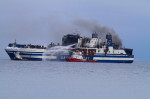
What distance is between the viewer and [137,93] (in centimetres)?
2870

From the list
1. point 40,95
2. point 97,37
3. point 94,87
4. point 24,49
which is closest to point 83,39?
point 97,37

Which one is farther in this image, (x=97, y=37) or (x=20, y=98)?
(x=97, y=37)

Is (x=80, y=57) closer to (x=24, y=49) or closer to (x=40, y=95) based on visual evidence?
(x=24, y=49)

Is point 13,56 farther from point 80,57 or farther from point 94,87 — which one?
point 94,87

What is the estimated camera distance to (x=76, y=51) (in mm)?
94000

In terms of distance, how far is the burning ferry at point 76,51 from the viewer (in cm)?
9200

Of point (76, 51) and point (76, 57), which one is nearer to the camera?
point (76, 57)

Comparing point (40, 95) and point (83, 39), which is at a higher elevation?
point (83, 39)

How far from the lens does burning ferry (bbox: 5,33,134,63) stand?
3622 inches

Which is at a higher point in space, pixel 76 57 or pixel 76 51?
pixel 76 51

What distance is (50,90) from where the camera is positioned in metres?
28.1

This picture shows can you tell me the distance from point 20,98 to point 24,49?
68.3 m

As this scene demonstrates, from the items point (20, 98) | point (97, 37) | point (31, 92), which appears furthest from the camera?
point (97, 37)

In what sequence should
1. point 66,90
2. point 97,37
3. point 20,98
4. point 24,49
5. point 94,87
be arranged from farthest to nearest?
point 97,37
point 24,49
point 94,87
point 66,90
point 20,98
